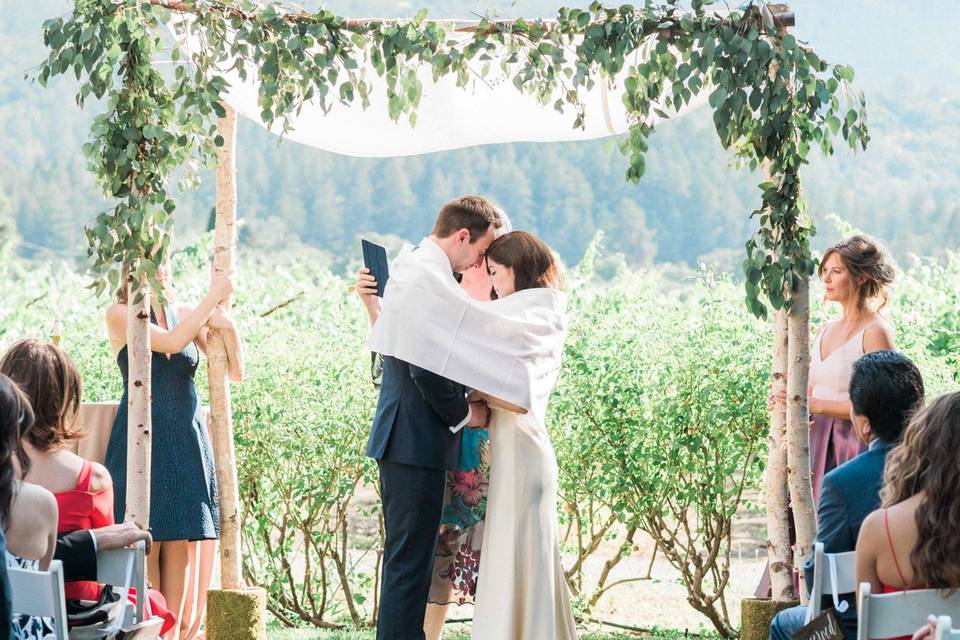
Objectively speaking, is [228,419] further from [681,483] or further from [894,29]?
[894,29]

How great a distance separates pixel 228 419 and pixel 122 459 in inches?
19.6

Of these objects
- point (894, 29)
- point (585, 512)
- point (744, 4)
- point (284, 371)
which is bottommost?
point (585, 512)

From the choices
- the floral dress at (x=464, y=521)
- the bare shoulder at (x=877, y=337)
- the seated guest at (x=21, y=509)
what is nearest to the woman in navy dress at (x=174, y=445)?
the floral dress at (x=464, y=521)

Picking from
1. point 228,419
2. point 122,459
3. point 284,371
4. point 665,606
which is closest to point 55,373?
point 122,459

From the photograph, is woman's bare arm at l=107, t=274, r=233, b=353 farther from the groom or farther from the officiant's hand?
the groom

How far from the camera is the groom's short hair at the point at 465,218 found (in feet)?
13.1

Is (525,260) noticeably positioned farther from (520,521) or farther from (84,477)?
(84,477)

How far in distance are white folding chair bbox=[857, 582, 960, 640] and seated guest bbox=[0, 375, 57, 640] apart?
1.76 meters

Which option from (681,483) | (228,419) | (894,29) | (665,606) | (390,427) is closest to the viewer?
(390,427)

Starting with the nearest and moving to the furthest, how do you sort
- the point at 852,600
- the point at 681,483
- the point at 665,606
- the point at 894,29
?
1. the point at 852,600
2. the point at 681,483
3. the point at 665,606
4. the point at 894,29

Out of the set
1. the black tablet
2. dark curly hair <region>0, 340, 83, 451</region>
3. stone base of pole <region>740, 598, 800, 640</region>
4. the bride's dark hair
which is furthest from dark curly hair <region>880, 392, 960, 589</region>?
the black tablet

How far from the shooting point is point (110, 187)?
3979 millimetres

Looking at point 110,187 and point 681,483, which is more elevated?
point 110,187

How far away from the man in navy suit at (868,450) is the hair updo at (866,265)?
1361 mm
